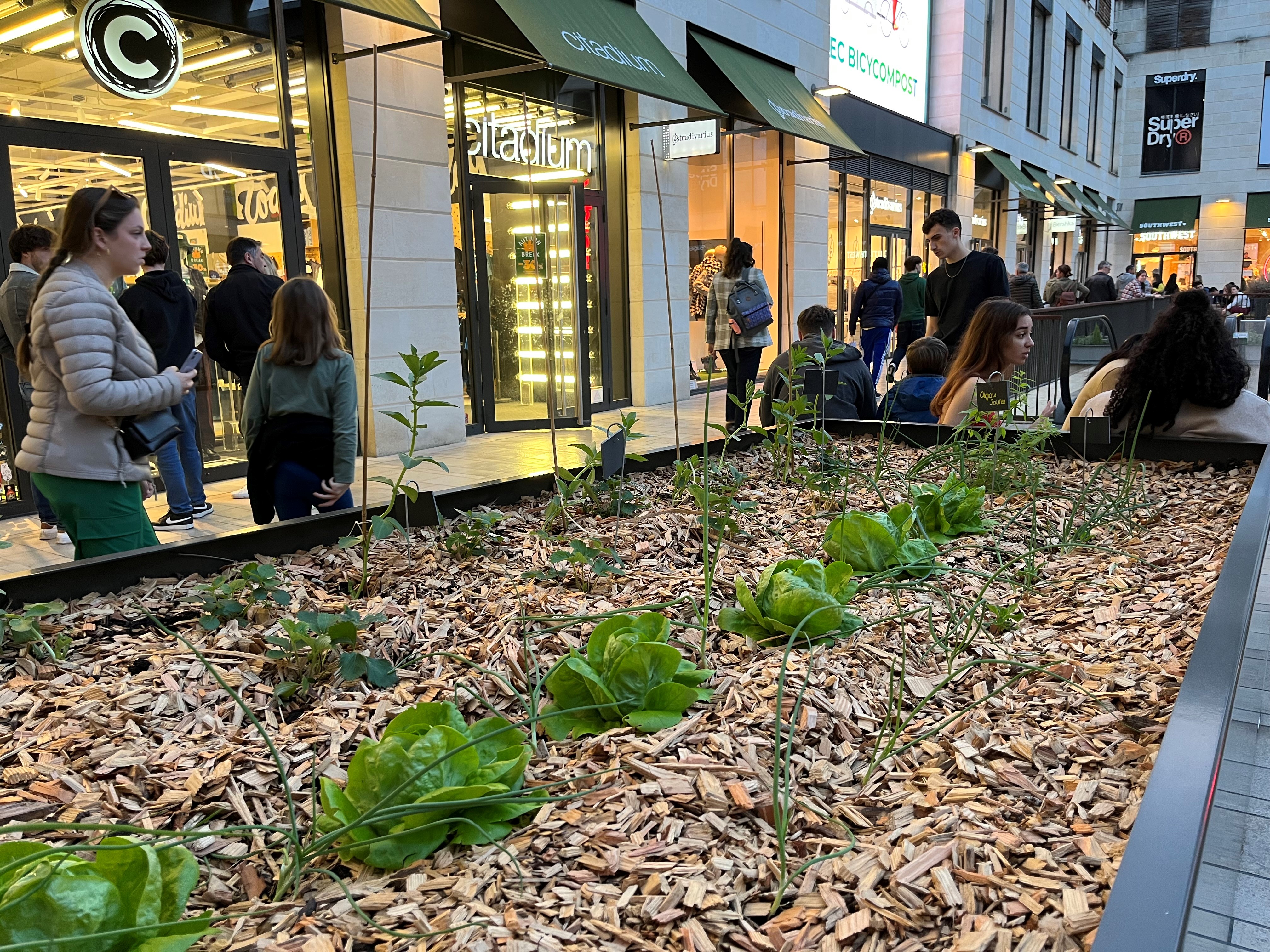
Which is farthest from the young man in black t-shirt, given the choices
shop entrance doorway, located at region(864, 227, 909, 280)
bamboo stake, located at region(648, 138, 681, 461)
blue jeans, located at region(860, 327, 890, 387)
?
shop entrance doorway, located at region(864, 227, 909, 280)

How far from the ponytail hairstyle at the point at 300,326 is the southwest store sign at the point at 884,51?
11038 mm

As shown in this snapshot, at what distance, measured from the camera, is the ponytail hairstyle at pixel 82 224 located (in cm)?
266

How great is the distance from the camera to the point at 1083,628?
6.72 ft

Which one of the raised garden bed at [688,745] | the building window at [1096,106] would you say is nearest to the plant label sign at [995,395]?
the raised garden bed at [688,745]

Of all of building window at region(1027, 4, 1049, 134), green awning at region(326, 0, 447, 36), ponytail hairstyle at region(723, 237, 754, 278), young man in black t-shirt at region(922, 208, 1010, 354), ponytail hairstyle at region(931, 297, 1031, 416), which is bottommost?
ponytail hairstyle at region(931, 297, 1031, 416)

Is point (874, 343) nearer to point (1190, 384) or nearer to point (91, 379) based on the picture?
point (1190, 384)

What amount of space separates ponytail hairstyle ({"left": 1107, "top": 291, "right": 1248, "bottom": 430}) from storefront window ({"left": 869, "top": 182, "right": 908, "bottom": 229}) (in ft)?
38.0

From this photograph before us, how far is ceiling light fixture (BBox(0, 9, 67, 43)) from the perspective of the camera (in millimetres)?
5254

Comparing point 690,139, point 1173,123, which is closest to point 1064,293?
point 690,139

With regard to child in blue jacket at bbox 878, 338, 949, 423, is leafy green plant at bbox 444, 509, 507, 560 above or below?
below

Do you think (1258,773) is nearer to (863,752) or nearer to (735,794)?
(863,752)

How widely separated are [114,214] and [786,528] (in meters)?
2.25

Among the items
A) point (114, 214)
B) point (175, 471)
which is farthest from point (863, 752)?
point (175, 471)

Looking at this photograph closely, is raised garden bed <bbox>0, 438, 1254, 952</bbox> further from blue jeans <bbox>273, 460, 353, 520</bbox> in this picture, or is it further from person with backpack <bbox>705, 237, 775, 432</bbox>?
person with backpack <bbox>705, 237, 775, 432</bbox>
